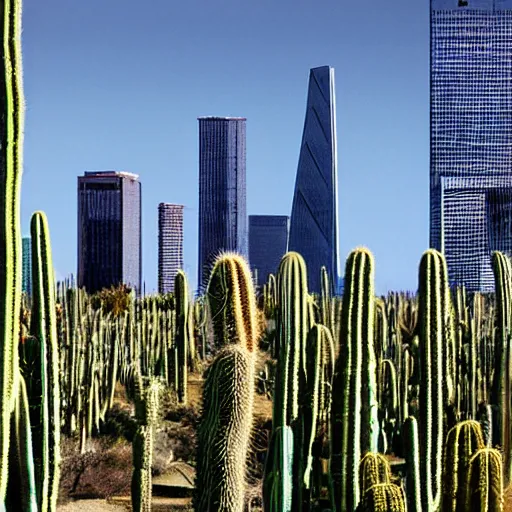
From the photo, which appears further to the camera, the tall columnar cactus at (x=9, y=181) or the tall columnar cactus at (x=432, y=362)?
the tall columnar cactus at (x=432, y=362)

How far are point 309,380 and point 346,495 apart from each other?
1116 mm

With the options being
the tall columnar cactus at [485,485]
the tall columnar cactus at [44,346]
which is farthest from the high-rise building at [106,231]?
the tall columnar cactus at [485,485]

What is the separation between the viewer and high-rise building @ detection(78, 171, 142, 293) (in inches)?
1265

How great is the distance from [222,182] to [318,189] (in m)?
12.4

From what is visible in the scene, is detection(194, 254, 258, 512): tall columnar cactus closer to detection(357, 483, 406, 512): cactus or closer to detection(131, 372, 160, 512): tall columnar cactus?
detection(357, 483, 406, 512): cactus

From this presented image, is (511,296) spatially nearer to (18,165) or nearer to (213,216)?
(18,165)

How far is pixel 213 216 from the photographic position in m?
41.7

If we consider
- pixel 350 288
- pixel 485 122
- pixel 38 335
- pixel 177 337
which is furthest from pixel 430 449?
pixel 485 122

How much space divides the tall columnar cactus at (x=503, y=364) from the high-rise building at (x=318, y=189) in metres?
42.0

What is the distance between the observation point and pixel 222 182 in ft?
144

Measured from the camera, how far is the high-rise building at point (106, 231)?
32.1 metres

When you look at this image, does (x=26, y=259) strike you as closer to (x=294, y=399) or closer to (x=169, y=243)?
(x=294, y=399)

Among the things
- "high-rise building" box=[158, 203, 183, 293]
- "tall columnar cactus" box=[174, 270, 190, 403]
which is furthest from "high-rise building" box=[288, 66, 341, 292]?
"tall columnar cactus" box=[174, 270, 190, 403]

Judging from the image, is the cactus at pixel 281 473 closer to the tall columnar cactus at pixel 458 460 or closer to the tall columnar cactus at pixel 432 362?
the tall columnar cactus at pixel 432 362
